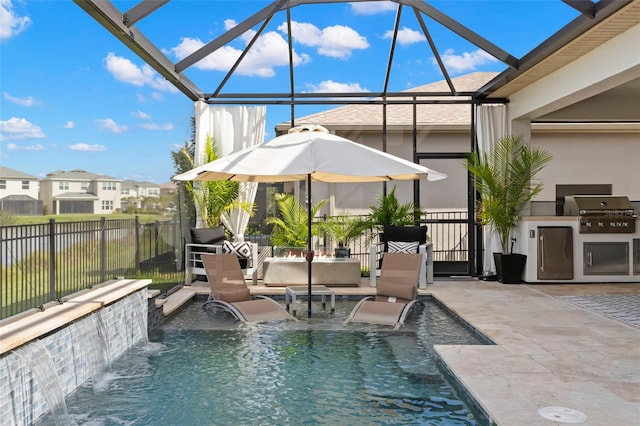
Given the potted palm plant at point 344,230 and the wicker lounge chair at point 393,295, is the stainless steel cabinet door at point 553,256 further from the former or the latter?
the wicker lounge chair at point 393,295

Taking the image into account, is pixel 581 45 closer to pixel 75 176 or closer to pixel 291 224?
pixel 291 224

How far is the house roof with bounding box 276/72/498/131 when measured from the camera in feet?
36.8

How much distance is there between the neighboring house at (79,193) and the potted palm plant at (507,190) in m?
6.35

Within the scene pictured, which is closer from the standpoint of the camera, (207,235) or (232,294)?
(232,294)

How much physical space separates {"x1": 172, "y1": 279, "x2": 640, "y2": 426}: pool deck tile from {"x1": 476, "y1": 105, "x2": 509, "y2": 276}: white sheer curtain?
2029 millimetres

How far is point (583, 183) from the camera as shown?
14.5m

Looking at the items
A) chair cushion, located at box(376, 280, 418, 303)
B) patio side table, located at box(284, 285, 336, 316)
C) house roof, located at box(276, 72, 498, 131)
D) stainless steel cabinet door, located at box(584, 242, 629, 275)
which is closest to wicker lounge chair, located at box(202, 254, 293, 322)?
patio side table, located at box(284, 285, 336, 316)

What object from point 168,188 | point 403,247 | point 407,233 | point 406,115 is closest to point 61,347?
point 168,188

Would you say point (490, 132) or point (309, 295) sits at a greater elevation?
point (490, 132)

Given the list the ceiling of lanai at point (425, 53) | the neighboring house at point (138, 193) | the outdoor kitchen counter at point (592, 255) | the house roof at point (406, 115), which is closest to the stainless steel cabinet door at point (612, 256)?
the outdoor kitchen counter at point (592, 255)

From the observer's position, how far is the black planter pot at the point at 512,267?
33.1 ft

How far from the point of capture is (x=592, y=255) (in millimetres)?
10055

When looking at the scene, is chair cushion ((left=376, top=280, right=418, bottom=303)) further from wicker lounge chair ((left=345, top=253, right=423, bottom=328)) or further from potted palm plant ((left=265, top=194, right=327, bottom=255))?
Result: potted palm plant ((left=265, top=194, right=327, bottom=255))

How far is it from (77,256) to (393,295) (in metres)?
3.72
